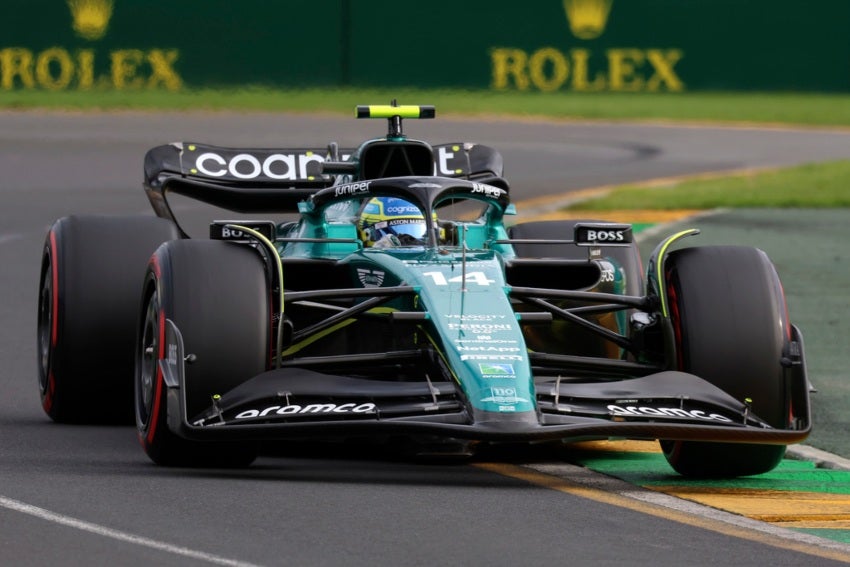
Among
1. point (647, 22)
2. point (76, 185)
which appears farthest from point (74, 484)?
point (647, 22)

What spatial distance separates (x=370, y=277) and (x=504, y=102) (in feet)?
127

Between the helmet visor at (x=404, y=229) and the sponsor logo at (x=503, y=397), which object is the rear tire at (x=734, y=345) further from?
the helmet visor at (x=404, y=229)

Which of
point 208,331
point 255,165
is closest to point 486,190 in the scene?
point 208,331

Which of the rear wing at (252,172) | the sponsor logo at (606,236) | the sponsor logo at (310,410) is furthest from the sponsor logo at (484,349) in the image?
the rear wing at (252,172)

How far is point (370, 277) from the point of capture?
9.43 m

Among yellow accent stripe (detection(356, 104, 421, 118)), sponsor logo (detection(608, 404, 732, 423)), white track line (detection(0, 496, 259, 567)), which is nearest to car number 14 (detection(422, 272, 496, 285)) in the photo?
sponsor logo (detection(608, 404, 732, 423))

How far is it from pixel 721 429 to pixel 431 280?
1.49 meters

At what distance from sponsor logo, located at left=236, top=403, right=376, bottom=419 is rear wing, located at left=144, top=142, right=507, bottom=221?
4.05 metres

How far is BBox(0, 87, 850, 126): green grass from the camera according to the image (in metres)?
40.3

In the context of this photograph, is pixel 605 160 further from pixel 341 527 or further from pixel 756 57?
pixel 341 527

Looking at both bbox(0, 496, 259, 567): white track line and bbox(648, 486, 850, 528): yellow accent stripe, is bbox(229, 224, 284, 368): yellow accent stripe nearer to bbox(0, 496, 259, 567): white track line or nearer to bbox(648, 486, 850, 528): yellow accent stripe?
bbox(0, 496, 259, 567): white track line

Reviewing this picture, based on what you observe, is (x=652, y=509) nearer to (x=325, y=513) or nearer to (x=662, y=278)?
(x=325, y=513)

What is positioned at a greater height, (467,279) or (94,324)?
(467,279)

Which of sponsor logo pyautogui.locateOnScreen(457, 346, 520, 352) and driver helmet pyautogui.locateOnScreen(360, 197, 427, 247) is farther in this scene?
driver helmet pyautogui.locateOnScreen(360, 197, 427, 247)
